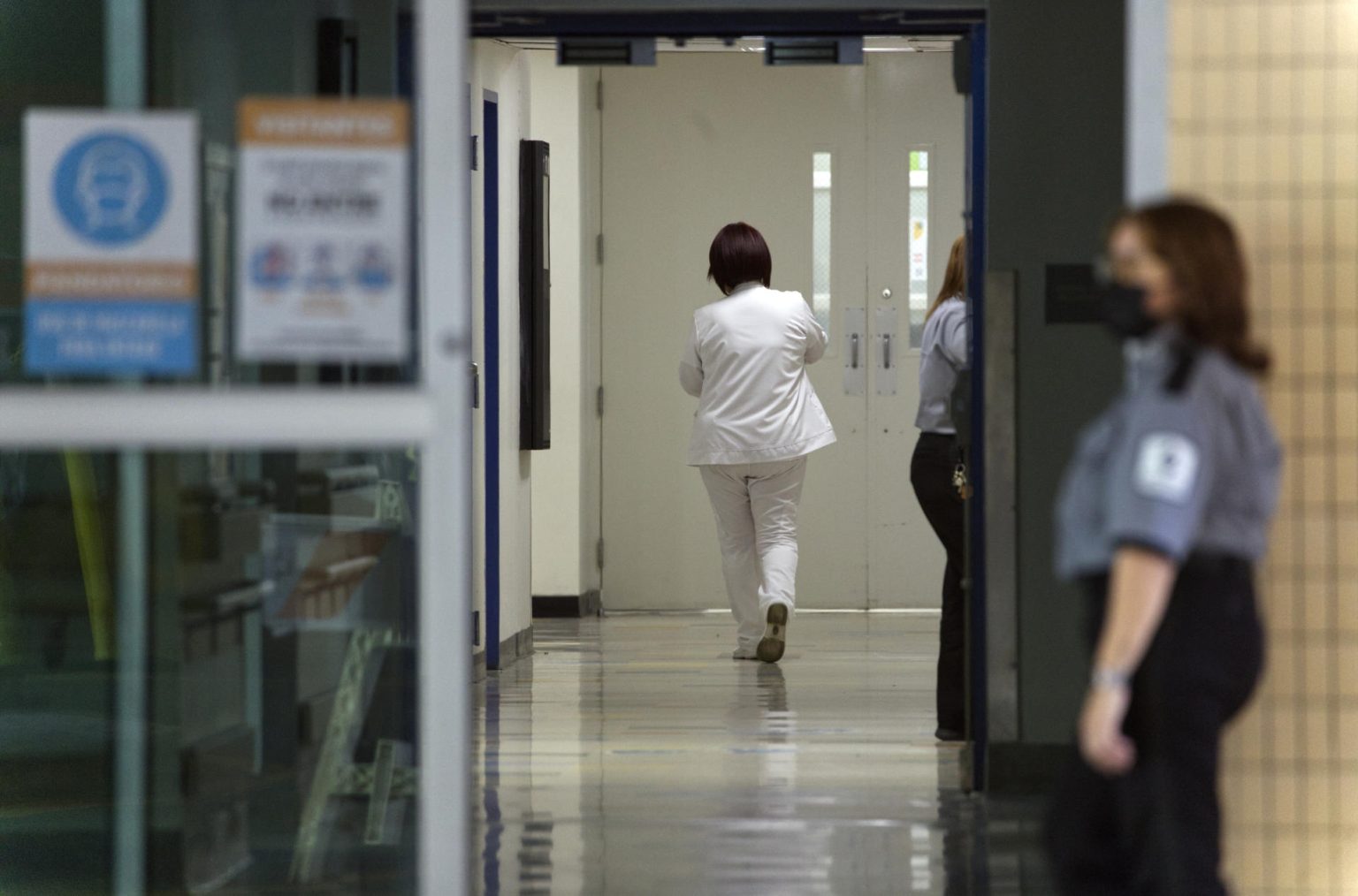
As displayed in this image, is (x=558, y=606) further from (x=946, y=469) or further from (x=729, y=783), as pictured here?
(x=729, y=783)

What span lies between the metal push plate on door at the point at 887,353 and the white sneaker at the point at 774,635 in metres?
2.20

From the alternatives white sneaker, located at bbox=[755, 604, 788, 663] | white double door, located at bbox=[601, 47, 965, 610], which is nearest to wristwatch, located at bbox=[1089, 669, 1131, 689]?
white sneaker, located at bbox=[755, 604, 788, 663]

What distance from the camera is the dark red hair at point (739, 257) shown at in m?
6.84

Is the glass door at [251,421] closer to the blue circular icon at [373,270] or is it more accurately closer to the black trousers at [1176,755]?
the blue circular icon at [373,270]

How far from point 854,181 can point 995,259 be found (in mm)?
4568

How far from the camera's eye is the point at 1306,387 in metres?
2.88

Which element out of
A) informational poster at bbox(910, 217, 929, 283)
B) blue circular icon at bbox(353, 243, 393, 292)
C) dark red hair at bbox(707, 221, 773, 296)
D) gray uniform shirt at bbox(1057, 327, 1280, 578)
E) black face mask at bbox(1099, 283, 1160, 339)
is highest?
informational poster at bbox(910, 217, 929, 283)

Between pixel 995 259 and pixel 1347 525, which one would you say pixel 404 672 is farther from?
pixel 995 259

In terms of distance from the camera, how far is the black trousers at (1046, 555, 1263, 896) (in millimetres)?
2318

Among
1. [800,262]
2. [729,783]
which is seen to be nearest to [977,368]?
[729,783]

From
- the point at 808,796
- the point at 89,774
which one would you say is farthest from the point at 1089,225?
the point at 89,774

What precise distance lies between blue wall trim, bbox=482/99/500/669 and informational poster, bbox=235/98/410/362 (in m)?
4.19

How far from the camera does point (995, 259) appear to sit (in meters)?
4.39

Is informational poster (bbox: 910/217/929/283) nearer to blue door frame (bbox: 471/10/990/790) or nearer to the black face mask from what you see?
blue door frame (bbox: 471/10/990/790)
